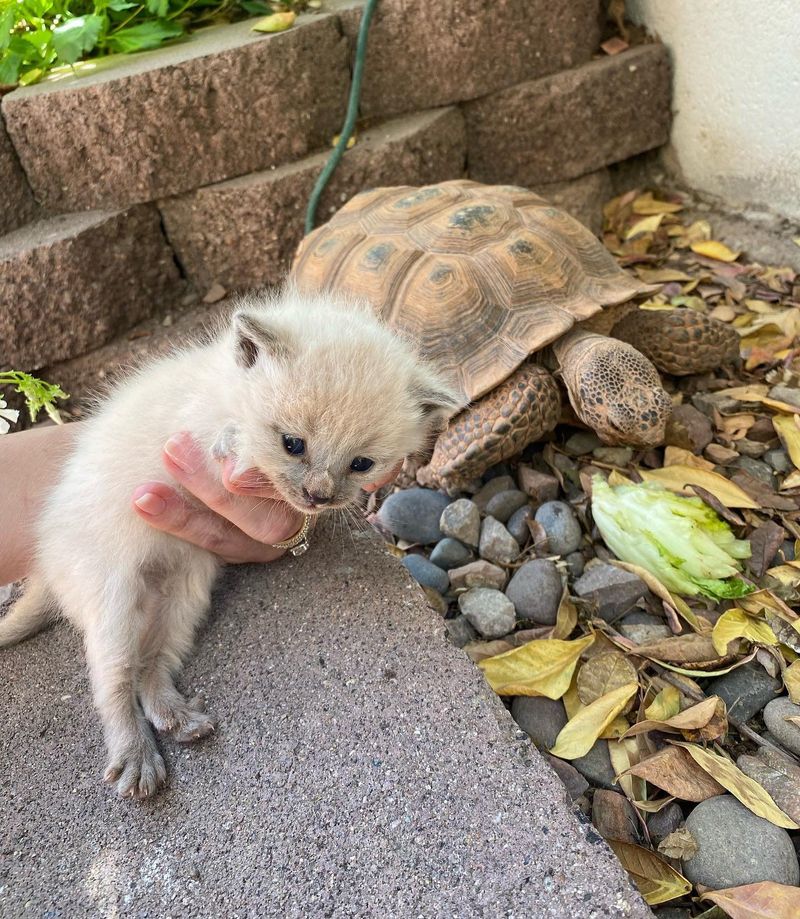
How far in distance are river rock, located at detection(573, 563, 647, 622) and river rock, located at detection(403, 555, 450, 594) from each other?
1.50ft

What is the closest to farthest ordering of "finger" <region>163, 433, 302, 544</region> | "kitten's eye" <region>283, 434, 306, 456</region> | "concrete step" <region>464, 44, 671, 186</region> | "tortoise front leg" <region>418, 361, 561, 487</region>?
"kitten's eye" <region>283, 434, 306, 456</region> → "finger" <region>163, 433, 302, 544</region> → "tortoise front leg" <region>418, 361, 561, 487</region> → "concrete step" <region>464, 44, 671, 186</region>

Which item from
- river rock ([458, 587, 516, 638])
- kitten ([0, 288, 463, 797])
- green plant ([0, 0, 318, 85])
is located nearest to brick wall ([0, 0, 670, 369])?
green plant ([0, 0, 318, 85])

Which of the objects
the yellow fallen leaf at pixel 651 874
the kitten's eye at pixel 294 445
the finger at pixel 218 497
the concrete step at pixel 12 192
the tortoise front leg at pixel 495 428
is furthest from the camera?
the concrete step at pixel 12 192

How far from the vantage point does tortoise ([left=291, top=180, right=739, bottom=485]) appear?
9.27ft

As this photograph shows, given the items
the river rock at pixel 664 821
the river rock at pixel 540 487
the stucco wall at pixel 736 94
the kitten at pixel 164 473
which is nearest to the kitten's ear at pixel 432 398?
the kitten at pixel 164 473

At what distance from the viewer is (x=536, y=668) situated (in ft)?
6.74

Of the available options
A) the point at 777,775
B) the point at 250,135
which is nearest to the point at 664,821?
the point at 777,775

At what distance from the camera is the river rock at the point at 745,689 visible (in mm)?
1979

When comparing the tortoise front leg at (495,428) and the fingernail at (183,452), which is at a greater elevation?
the fingernail at (183,452)

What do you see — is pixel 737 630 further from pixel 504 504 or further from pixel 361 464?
pixel 361 464

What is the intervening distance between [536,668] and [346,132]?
321 cm

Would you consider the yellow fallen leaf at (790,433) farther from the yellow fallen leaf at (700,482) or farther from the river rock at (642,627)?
the river rock at (642,627)

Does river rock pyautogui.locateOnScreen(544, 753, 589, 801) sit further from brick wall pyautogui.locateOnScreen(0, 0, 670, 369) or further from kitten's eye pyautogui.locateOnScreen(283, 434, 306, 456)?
brick wall pyautogui.locateOnScreen(0, 0, 670, 369)

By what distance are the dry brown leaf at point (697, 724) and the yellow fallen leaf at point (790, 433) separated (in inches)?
49.1
